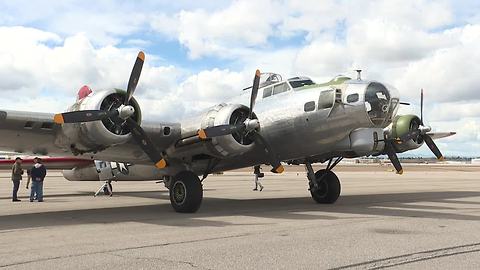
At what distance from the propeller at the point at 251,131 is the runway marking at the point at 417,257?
590 cm

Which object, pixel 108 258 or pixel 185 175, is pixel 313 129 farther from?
pixel 108 258

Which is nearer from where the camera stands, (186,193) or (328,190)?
(186,193)

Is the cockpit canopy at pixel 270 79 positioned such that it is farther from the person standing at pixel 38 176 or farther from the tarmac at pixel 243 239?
the person standing at pixel 38 176

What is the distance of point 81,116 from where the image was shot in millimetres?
11281

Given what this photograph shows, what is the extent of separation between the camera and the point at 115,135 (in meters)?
11.9

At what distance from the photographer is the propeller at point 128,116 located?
11.2 m

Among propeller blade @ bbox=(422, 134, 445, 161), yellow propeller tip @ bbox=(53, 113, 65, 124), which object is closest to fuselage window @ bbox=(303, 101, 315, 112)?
yellow propeller tip @ bbox=(53, 113, 65, 124)

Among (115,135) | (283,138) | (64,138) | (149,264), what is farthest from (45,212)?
(149,264)

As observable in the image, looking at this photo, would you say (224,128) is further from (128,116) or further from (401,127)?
(401,127)

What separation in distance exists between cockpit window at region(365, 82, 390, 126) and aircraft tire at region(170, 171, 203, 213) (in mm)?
4999

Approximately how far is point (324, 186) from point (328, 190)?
0.99 ft

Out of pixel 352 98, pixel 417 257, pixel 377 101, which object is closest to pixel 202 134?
pixel 352 98

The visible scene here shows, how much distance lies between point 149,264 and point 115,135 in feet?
18.9

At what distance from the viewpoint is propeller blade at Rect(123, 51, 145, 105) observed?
40.0 feet
